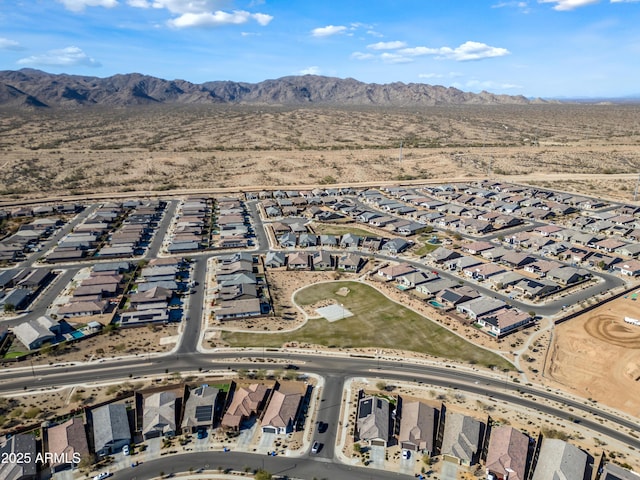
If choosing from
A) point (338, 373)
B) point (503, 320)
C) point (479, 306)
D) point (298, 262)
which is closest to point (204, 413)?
point (338, 373)

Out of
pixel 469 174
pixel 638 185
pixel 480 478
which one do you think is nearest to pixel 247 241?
pixel 480 478

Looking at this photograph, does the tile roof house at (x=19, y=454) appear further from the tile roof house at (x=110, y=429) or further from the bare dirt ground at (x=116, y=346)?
the bare dirt ground at (x=116, y=346)

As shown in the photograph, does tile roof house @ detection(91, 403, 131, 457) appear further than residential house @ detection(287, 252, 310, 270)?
No

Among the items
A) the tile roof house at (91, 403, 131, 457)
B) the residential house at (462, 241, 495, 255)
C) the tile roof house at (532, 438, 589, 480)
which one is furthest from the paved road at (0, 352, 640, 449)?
Answer: the residential house at (462, 241, 495, 255)

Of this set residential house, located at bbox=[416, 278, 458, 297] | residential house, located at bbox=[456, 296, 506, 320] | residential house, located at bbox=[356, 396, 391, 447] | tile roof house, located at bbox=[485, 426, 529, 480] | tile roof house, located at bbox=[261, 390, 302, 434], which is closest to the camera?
tile roof house, located at bbox=[485, 426, 529, 480]

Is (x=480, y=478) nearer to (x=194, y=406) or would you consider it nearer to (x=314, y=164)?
(x=194, y=406)

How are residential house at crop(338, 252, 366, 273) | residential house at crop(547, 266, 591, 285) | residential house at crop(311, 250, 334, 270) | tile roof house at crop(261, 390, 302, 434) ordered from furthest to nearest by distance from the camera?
residential house at crop(311, 250, 334, 270) → residential house at crop(338, 252, 366, 273) → residential house at crop(547, 266, 591, 285) → tile roof house at crop(261, 390, 302, 434)

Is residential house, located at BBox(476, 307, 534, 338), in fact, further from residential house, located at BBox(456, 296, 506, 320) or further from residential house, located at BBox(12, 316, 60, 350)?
residential house, located at BBox(12, 316, 60, 350)

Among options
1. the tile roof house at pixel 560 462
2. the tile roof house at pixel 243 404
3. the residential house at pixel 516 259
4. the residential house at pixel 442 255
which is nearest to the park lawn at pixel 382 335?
the tile roof house at pixel 243 404
